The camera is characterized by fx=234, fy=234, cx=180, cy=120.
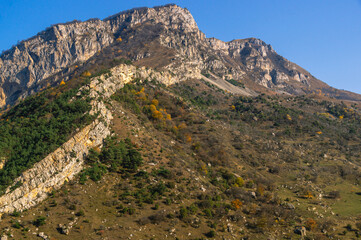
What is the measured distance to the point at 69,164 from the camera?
91.8ft

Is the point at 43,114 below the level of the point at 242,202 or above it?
above

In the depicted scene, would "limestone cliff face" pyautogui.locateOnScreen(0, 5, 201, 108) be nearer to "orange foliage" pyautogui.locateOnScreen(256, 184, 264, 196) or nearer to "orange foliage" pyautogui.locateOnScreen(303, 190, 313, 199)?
"orange foliage" pyautogui.locateOnScreen(256, 184, 264, 196)

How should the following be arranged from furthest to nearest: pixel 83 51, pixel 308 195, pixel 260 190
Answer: pixel 83 51 → pixel 308 195 → pixel 260 190

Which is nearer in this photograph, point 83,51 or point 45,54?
point 45,54

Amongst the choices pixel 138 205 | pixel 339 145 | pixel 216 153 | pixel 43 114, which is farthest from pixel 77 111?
pixel 339 145

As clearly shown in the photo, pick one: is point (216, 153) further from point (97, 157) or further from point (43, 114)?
point (43, 114)

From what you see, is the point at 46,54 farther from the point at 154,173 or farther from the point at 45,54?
the point at 154,173

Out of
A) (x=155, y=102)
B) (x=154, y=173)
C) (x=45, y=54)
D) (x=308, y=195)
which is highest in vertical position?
(x=45, y=54)

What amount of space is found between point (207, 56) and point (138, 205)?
172466 mm

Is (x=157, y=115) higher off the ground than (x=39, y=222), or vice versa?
(x=157, y=115)

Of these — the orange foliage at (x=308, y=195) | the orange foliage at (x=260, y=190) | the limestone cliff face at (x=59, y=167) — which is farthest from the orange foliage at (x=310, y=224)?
the limestone cliff face at (x=59, y=167)

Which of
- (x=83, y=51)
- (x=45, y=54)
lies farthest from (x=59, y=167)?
(x=45, y=54)

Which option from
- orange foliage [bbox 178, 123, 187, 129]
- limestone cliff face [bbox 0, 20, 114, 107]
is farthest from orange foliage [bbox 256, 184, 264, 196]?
limestone cliff face [bbox 0, 20, 114, 107]

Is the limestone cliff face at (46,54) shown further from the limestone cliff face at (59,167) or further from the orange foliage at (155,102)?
the limestone cliff face at (59,167)
